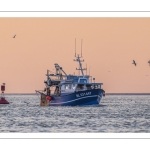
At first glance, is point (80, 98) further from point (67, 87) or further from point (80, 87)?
point (67, 87)

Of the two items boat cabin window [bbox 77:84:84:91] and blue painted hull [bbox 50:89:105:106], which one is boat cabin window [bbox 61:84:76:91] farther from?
blue painted hull [bbox 50:89:105:106]

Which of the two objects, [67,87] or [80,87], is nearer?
[80,87]

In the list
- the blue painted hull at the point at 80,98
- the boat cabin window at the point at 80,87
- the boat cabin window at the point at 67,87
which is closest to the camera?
the blue painted hull at the point at 80,98

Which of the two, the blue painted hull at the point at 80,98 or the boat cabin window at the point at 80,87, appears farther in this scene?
the boat cabin window at the point at 80,87

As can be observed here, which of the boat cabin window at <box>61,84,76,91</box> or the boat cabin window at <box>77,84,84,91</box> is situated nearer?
the boat cabin window at <box>77,84,84,91</box>

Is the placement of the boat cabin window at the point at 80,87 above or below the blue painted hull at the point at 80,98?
above

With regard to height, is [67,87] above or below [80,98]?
above

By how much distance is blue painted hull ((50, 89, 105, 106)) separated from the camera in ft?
282

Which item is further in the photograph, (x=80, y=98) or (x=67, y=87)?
(x=67, y=87)

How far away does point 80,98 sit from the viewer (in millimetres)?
86562

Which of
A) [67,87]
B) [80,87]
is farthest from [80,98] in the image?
[67,87]

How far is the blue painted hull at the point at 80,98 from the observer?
86.0 metres

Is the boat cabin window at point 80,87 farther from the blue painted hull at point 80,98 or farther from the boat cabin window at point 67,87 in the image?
the blue painted hull at point 80,98
